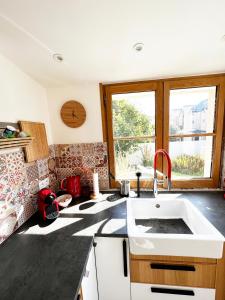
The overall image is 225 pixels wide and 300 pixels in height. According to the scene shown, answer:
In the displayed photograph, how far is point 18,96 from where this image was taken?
1.15 m

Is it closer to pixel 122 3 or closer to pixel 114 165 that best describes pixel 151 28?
pixel 122 3

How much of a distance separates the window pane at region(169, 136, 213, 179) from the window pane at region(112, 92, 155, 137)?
30cm

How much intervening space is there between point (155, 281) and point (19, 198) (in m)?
1.07

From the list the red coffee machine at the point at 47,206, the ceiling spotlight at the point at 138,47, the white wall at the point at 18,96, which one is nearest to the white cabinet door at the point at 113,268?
the red coffee machine at the point at 47,206

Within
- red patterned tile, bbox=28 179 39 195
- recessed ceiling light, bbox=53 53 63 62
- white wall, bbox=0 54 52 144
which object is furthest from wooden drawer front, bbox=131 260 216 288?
recessed ceiling light, bbox=53 53 63 62

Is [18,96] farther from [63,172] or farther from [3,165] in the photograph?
[63,172]

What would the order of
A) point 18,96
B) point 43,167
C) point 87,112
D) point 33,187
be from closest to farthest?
point 18,96 → point 33,187 → point 43,167 → point 87,112

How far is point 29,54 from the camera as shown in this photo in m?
1.04

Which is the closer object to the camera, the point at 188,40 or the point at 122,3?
the point at 122,3

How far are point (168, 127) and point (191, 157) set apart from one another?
40 cm

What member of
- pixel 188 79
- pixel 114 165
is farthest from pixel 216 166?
pixel 114 165

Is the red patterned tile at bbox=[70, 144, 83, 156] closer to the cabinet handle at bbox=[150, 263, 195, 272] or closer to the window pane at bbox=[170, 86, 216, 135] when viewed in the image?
the window pane at bbox=[170, 86, 216, 135]

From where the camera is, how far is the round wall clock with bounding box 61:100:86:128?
1531 millimetres

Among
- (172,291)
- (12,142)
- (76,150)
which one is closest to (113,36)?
(12,142)
